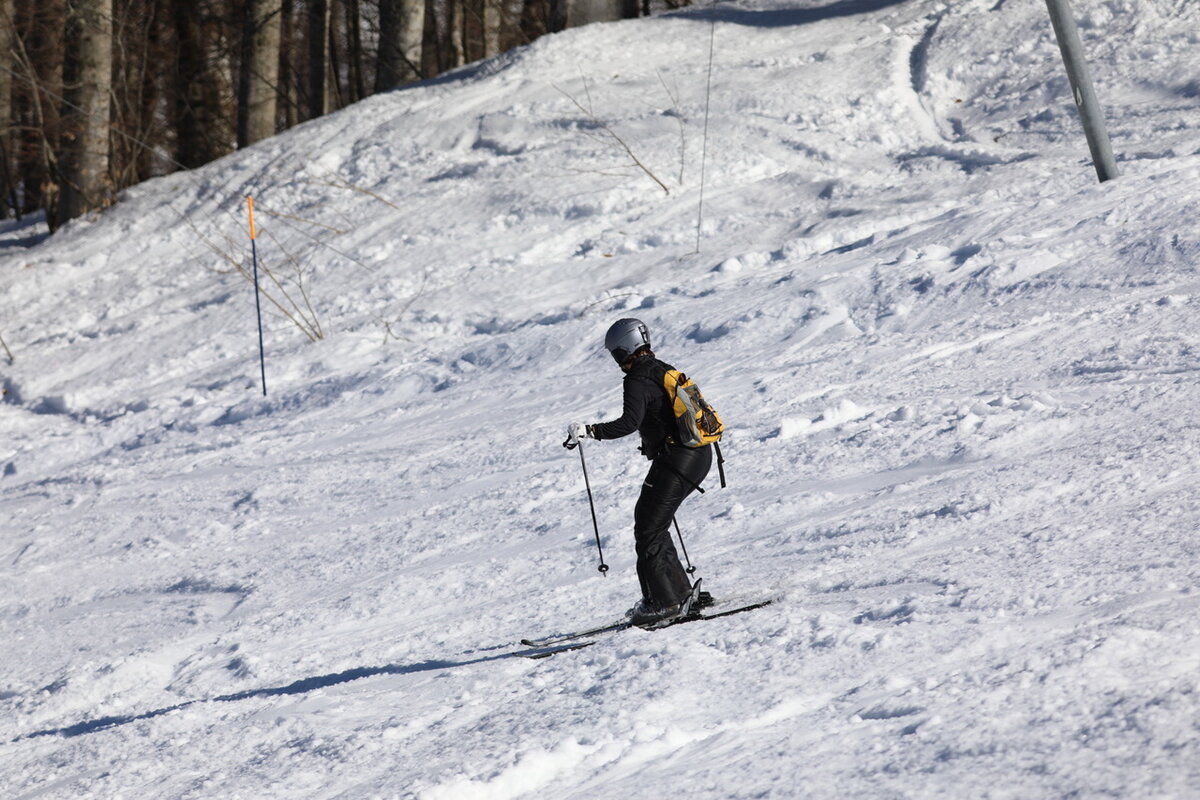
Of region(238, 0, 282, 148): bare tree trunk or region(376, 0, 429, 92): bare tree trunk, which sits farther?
region(238, 0, 282, 148): bare tree trunk

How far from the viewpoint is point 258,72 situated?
61.3 feet

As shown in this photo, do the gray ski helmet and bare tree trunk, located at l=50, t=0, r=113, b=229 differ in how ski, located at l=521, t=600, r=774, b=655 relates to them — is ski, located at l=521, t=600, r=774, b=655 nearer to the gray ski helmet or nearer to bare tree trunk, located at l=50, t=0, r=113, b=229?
the gray ski helmet

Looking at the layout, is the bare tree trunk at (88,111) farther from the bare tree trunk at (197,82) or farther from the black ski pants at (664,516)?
the black ski pants at (664,516)

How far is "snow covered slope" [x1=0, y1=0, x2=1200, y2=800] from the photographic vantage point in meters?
4.40

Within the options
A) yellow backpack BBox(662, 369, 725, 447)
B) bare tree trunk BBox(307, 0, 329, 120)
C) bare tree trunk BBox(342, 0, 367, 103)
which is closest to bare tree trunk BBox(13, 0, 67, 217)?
bare tree trunk BBox(307, 0, 329, 120)

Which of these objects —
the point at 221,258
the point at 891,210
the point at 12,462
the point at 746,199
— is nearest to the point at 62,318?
the point at 221,258

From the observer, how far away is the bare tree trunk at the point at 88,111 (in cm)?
1714

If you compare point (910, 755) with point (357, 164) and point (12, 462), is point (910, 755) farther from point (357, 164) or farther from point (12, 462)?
point (357, 164)

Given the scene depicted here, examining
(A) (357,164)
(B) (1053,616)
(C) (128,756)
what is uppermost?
(A) (357,164)

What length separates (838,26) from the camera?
1584 cm

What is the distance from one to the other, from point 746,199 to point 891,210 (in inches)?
70.7

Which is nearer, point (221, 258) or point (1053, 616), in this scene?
point (1053, 616)

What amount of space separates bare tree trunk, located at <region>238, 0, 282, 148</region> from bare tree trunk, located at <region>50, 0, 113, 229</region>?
2037 mm

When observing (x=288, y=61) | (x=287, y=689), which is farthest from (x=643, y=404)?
(x=288, y=61)
